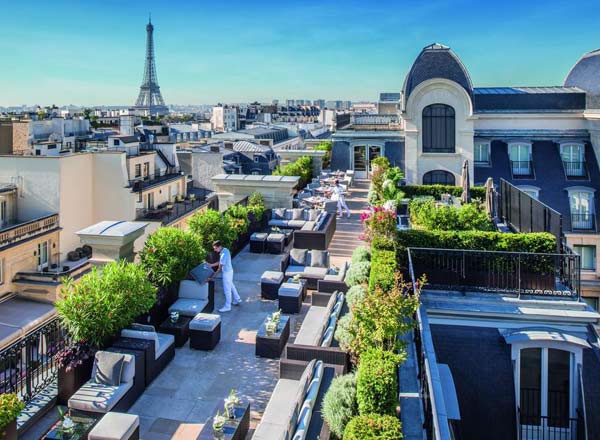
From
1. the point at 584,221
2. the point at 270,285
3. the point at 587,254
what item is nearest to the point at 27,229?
the point at 270,285

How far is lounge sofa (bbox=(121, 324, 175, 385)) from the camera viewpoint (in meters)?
7.22

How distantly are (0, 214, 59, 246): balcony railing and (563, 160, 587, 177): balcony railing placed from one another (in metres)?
33.3

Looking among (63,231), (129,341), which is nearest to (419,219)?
(129,341)

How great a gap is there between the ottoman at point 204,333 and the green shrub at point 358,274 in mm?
2731

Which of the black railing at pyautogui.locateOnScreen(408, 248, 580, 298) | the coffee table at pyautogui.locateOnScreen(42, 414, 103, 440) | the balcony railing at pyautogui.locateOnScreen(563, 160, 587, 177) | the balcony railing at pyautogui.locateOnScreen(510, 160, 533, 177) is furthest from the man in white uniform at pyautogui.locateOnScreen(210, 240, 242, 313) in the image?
the balcony railing at pyautogui.locateOnScreen(563, 160, 587, 177)

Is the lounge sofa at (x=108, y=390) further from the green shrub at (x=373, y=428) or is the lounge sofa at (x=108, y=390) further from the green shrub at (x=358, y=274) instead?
the green shrub at (x=358, y=274)

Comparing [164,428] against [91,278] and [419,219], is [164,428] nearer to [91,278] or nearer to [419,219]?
[91,278]

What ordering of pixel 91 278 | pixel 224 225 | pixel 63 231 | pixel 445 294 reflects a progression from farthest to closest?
pixel 63 231, pixel 224 225, pixel 445 294, pixel 91 278

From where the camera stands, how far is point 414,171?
1276 inches

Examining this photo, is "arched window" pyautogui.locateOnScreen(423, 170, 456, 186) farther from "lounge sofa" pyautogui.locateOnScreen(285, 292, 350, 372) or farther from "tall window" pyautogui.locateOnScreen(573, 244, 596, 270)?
"lounge sofa" pyautogui.locateOnScreen(285, 292, 350, 372)

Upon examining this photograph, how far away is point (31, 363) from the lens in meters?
6.73

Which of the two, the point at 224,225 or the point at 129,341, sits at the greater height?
the point at 224,225

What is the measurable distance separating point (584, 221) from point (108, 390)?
31.6 metres

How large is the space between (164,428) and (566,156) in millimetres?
32407
